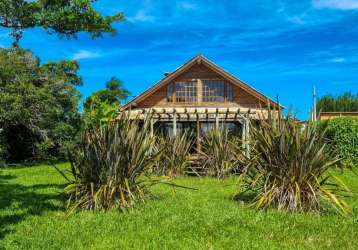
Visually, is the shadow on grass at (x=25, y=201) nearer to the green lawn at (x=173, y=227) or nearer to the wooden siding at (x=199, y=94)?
the green lawn at (x=173, y=227)

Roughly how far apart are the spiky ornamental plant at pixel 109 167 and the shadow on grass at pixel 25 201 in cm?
60

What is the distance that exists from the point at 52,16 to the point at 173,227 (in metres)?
4.67

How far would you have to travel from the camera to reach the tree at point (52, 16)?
9469 millimetres

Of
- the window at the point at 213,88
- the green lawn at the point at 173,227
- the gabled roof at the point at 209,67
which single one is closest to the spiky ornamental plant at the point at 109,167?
the green lawn at the point at 173,227

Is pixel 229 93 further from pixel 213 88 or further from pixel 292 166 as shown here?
pixel 292 166

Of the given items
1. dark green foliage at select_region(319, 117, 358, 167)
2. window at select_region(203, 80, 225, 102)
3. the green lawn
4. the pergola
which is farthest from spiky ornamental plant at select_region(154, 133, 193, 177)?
window at select_region(203, 80, 225, 102)

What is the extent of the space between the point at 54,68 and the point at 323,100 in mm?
33691

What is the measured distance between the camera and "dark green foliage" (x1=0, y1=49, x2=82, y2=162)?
2194 cm

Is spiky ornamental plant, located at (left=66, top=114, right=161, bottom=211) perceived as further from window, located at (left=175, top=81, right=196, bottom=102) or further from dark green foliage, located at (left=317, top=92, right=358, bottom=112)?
dark green foliage, located at (left=317, top=92, right=358, bottom=112)

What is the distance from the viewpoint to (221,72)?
96.1 feet

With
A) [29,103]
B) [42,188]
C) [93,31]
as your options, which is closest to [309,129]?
A: [93,31]

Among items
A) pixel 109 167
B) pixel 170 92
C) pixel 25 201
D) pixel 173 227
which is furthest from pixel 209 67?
pixel 173 227

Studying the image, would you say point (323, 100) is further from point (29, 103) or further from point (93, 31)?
point (93, 31)

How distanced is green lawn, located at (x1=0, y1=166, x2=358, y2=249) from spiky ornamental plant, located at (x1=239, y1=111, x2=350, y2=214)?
37cm
